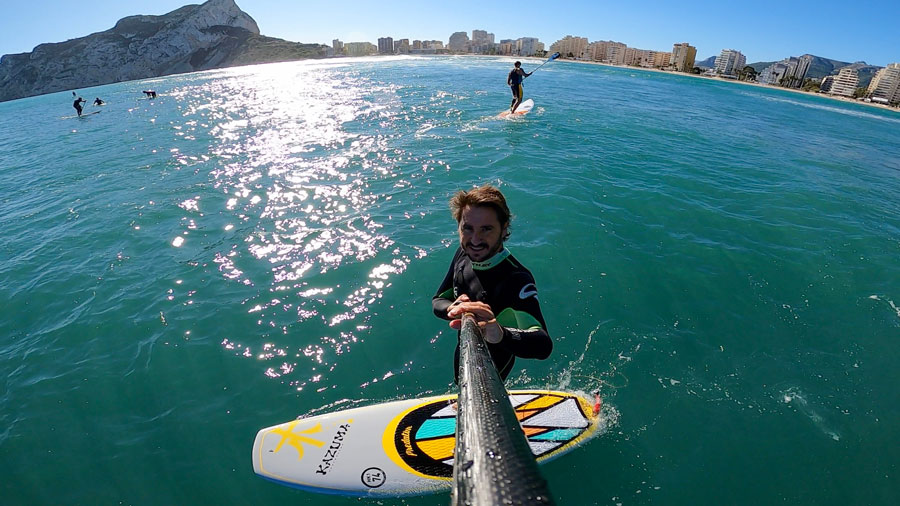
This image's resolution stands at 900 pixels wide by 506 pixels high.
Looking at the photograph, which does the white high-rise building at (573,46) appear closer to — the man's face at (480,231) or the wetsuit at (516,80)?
the wetsuit at (516,80)

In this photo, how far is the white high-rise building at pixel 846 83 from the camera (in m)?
96.7

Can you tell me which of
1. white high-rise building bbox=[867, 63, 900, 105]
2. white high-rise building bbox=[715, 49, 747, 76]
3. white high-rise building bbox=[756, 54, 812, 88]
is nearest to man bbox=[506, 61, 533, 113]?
white high-rise building bbox=[867, 63, 900, 105]

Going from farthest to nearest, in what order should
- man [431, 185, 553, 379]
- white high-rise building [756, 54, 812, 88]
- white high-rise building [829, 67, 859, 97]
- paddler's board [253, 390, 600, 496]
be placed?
white high-rise building [756, 54, 812, 88] < white high-rise building [829, 67, 859, 97] < paddler's board [253, 390, 600, 496] < man [431, 185, 553, 379]

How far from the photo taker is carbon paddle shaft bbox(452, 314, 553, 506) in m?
1.23

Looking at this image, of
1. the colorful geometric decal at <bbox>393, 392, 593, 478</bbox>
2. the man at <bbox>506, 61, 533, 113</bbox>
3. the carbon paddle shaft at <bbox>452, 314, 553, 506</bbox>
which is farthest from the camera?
the man at <bbox>506, 61, 533, 113</bbox>

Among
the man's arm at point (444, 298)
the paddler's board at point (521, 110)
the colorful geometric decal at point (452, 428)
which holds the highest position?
the paddler's board at point (521, 110)

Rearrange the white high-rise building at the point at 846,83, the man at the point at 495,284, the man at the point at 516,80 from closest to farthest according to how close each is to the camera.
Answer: the man at the point at 495,284 < the man at the point at 516,80 < the white high-rise building at the point at 846,83

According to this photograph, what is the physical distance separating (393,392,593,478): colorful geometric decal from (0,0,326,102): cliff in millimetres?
169789

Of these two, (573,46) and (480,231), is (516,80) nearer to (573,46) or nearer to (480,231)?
(480,231)

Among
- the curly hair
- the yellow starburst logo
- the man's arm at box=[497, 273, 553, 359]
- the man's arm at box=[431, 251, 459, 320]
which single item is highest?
the curly hair

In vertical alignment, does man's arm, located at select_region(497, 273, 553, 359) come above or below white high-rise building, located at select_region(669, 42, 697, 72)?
below

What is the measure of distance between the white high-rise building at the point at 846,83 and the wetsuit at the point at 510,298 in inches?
5541

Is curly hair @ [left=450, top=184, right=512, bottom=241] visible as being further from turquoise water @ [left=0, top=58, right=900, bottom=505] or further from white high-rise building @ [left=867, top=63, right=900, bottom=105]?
white high-rise building @ [left=867, top=63, right=900, bottom=105]

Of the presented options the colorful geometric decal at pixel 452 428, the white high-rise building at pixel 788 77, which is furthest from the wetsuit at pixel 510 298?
the white high-rise building at pixel 788 77
